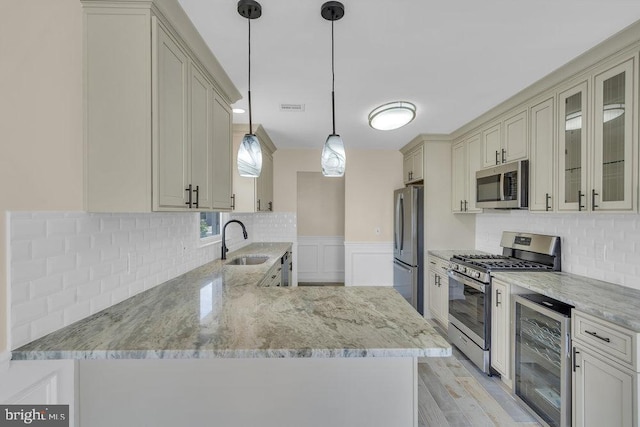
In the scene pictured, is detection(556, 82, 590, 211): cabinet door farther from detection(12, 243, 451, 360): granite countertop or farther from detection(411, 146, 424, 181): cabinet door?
detection(411, 146, 424, 181): cabinet door

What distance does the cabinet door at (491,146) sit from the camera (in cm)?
289

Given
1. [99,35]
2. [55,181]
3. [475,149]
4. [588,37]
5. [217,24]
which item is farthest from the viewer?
[475,149]

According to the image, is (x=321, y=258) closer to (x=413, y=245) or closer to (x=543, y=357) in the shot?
(x=413, y=245)

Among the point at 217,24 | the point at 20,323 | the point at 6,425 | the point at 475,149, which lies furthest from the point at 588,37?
the point at 6,425

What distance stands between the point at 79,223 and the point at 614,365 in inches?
106

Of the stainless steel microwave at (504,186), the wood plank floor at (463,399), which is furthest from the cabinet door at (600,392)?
the stainless steel microwave at (504,186)

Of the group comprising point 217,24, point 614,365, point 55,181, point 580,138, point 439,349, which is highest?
point 217,24

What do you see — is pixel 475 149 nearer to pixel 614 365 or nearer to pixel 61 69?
pixel 614 365

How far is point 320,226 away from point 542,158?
4.11m

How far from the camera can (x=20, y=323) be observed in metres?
1.03

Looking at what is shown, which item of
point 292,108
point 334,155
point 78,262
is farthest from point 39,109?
point 292,108

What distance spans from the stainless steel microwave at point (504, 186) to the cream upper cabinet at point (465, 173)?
0.19 meters

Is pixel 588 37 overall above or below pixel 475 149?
above

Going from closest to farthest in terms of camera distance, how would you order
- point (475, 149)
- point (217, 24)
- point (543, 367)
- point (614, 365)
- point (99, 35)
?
point (99, 35), point (614, 365), point (217, 24), point (543, 367), point (475, 149)
